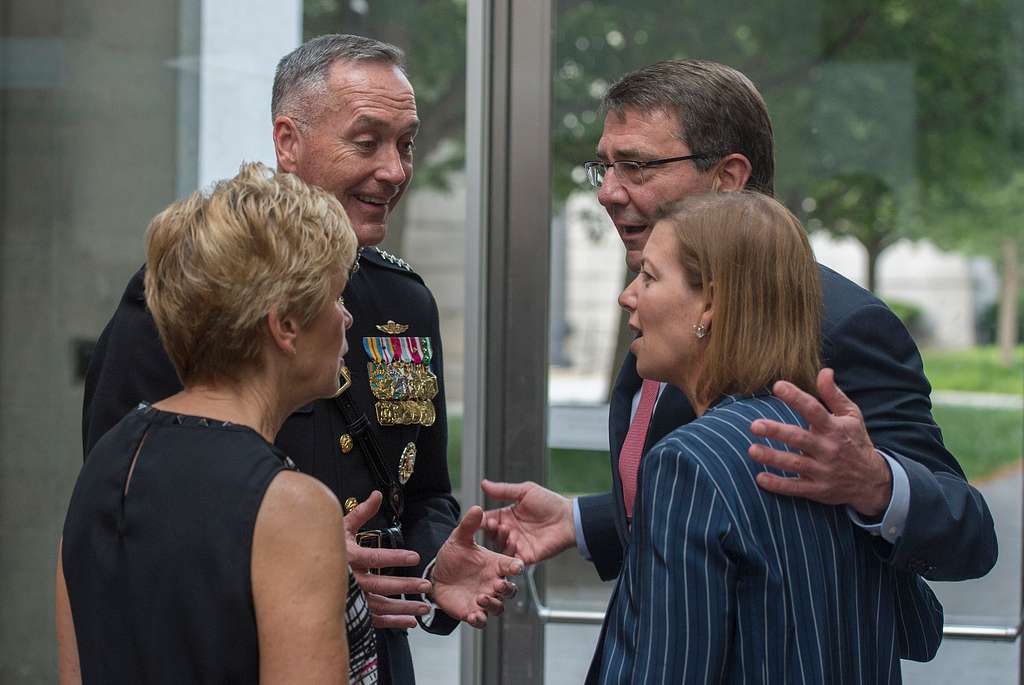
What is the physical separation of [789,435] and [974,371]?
222 cm

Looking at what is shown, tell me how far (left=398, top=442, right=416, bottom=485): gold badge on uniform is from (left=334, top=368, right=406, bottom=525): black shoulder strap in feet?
0.17

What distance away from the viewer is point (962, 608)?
10.9 ft

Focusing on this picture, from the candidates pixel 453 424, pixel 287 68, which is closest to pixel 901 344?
pixel 287 68

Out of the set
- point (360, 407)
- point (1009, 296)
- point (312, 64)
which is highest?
point (312, 64)

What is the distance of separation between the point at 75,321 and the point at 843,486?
2.81 meters

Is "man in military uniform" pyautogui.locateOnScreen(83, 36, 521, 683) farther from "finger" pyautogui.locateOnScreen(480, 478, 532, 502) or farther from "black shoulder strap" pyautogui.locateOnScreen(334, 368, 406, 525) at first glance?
"finger" pyautogui.locateOnScreen(480, 478, 532, 502)

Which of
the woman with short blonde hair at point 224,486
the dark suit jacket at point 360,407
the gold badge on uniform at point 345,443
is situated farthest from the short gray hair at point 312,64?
the woman with short blonde hair at point 224,486

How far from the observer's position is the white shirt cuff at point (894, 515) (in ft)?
5.07

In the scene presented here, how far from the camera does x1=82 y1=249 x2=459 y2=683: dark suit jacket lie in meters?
1.83

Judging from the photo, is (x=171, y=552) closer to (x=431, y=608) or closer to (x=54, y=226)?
(x=431, y=608)

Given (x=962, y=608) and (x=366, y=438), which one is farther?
(x=962, y=608)

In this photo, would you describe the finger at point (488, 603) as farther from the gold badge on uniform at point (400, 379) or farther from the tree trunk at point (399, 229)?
the tree trunk at point (399, 229)

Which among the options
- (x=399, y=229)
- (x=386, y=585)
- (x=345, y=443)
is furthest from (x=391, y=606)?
(x=399, y=229)

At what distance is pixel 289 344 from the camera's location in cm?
143
